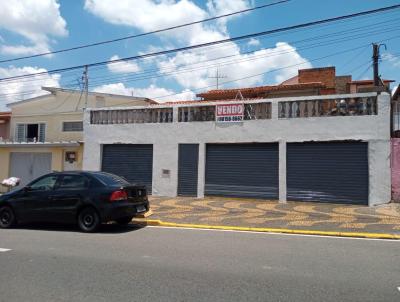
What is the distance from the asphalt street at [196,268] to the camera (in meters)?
5.45

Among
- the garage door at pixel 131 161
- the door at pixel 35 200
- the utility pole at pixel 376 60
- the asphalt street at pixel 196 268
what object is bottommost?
the asphalt street at pixel 196 268

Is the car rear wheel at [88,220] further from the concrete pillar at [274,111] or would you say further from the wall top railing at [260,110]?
the concrete pillar at [274,111]

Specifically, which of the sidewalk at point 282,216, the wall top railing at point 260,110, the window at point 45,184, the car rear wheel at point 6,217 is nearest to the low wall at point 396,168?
the sidewalk at point 282,216

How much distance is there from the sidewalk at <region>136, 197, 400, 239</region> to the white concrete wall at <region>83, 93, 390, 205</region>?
133cm

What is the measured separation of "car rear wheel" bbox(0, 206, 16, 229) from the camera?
11.5m

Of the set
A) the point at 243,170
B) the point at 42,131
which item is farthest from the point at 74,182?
the point at 42,131

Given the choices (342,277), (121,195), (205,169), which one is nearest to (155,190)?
(205,169)

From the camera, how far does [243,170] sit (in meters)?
17.0

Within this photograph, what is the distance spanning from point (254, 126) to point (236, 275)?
1089 cm

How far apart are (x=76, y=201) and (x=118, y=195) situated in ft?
3.63

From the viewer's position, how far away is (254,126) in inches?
658

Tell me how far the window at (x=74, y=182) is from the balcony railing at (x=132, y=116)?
25.7 ft

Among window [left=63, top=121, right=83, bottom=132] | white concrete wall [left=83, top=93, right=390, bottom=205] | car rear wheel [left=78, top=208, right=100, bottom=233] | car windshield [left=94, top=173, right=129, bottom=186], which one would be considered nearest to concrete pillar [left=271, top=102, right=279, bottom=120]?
white concrete wall [left=83, top=93, right=390, bottom=205]

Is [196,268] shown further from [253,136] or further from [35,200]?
[253,136]
